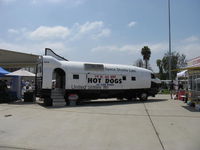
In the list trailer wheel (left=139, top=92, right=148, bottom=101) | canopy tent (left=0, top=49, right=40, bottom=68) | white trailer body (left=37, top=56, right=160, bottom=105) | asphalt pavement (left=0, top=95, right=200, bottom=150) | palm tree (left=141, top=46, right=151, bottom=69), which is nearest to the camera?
asphalt pavement (left=0, top=95, right=200, bottom=150)

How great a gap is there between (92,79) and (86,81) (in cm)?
53

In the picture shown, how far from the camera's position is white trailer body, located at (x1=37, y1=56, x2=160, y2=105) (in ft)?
48.2

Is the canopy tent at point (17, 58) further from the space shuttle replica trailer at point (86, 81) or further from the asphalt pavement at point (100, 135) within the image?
the asphalt pavement at point (100, 135)

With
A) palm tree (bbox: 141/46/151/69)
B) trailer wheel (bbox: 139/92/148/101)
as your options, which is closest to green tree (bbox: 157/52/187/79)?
palm tree (bbox: 141/46/151/69)

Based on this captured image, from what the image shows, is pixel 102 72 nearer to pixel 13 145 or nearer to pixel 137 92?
pixel 137 92

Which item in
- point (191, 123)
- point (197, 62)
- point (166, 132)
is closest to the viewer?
point (166, 132)

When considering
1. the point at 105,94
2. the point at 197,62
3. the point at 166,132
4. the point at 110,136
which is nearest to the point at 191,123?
the point at 166,132

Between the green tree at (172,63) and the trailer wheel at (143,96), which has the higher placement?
the green tree at (172,63)

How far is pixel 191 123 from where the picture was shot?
28.6ft

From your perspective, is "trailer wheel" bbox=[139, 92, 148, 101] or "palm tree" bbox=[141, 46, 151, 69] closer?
"trailer wheel" bbox=[139, 92, 148, 101]

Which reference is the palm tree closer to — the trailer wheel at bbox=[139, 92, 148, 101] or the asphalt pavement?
the trailer wheel at bbox=[139, 92, 148, 101]

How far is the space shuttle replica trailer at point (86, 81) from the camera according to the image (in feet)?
48.3

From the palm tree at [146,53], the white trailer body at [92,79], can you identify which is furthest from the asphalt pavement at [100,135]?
the palm tree at [146,53]

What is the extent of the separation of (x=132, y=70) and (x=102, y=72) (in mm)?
3127
